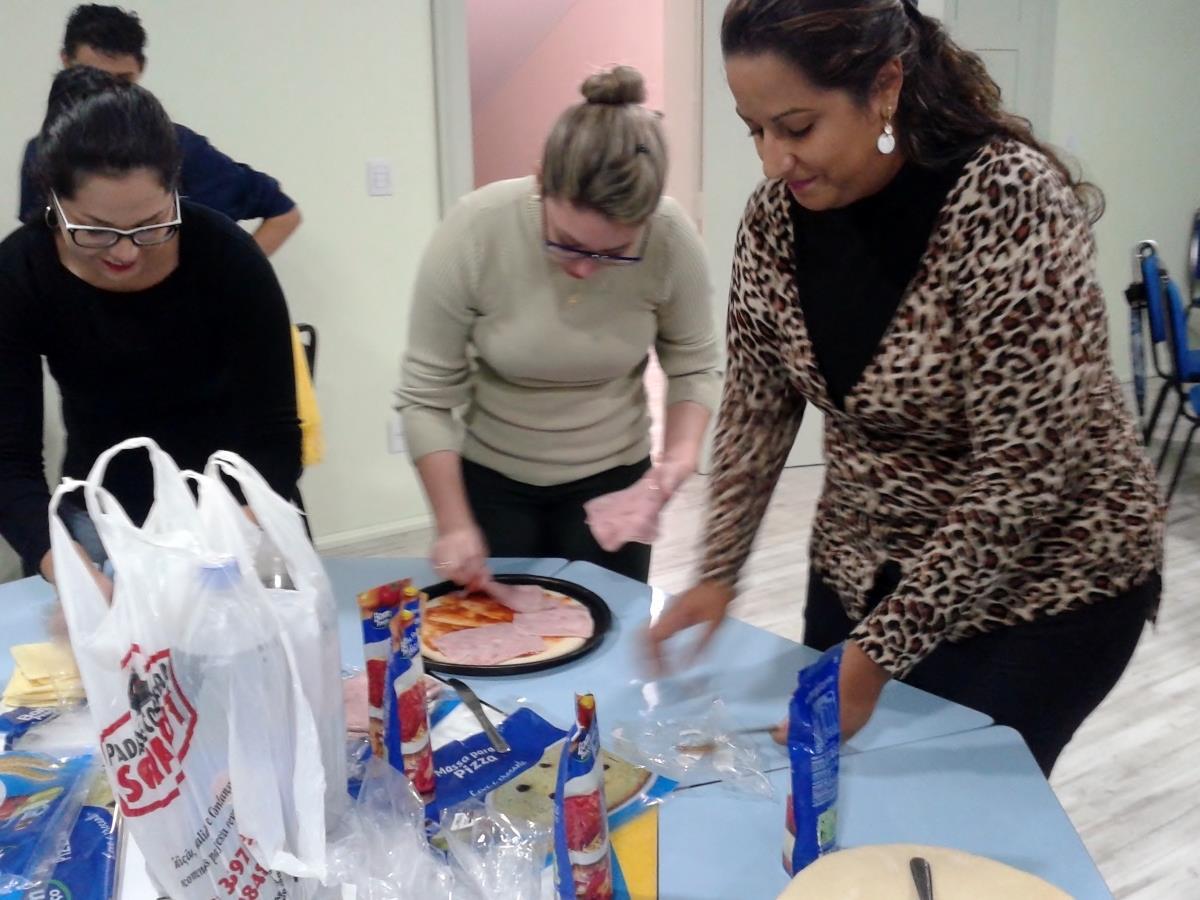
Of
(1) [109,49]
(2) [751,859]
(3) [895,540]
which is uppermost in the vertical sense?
(1) [109,49]

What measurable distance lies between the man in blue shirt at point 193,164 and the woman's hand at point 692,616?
1.48 metres

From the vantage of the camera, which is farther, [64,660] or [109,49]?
[109,49]

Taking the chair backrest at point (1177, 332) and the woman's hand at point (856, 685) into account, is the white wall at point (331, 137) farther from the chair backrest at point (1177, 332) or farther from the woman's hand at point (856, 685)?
the woman's hand at point (856, 685)

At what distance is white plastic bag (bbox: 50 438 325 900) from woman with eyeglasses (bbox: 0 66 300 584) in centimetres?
49

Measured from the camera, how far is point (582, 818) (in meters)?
0.76

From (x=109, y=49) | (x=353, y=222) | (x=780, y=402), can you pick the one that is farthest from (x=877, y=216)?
(x=353, y=222)

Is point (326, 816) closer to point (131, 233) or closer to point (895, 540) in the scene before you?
point (895, 540)

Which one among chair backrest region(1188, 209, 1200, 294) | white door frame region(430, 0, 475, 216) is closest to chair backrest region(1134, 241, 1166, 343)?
chair backrest region(1188, 209, 1200, 294)

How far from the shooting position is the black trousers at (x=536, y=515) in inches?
65.4

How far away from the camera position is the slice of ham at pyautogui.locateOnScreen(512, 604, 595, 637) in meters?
1.29

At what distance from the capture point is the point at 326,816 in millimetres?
865

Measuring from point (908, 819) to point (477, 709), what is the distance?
0.43 m

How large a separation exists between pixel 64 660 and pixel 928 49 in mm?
1114

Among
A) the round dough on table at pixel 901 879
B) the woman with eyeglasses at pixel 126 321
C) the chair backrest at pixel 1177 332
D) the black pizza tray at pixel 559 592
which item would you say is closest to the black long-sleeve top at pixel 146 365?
the woman with eyeglasses at pixel 126 321
